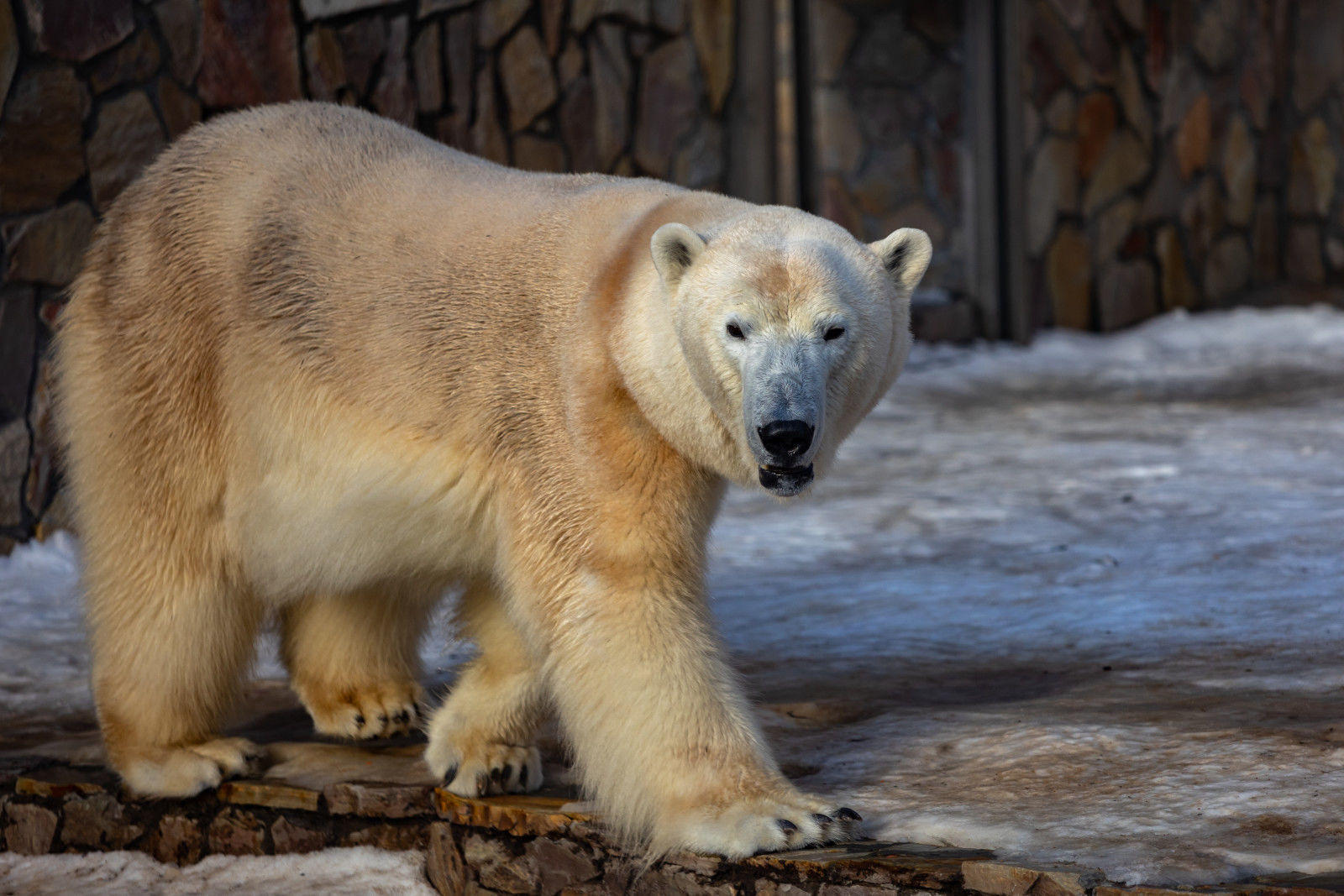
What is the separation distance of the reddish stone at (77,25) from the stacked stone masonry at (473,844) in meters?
2.25

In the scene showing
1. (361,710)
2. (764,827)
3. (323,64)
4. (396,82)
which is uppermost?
(323,64)

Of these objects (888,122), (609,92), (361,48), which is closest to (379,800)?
(361,48)

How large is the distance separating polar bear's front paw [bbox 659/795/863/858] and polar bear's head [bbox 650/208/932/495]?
1.63ft

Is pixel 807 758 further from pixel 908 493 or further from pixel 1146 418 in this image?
pixel 1146 418

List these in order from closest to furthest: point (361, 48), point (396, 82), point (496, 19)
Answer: point (361, 48) → point (396, 82) → point (496, 19)

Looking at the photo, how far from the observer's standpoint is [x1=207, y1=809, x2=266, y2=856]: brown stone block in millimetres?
2873

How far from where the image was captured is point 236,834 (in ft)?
9.50

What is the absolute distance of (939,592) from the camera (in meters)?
3.95

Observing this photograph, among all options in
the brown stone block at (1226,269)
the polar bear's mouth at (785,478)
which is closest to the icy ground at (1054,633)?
the polar bear's mouth at (785,478)

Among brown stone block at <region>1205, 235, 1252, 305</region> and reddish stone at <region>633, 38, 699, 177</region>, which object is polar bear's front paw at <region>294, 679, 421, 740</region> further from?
brown stone block at <region>1205, 235, 1252, 305</region>

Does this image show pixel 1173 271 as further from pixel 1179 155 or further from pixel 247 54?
pixel 247 54

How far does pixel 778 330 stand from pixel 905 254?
36 cm

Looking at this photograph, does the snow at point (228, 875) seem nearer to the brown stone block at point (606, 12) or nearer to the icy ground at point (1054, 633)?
the icy ground at point (1054, 633)

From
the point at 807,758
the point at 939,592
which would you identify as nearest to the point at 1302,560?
the point at 939,592
